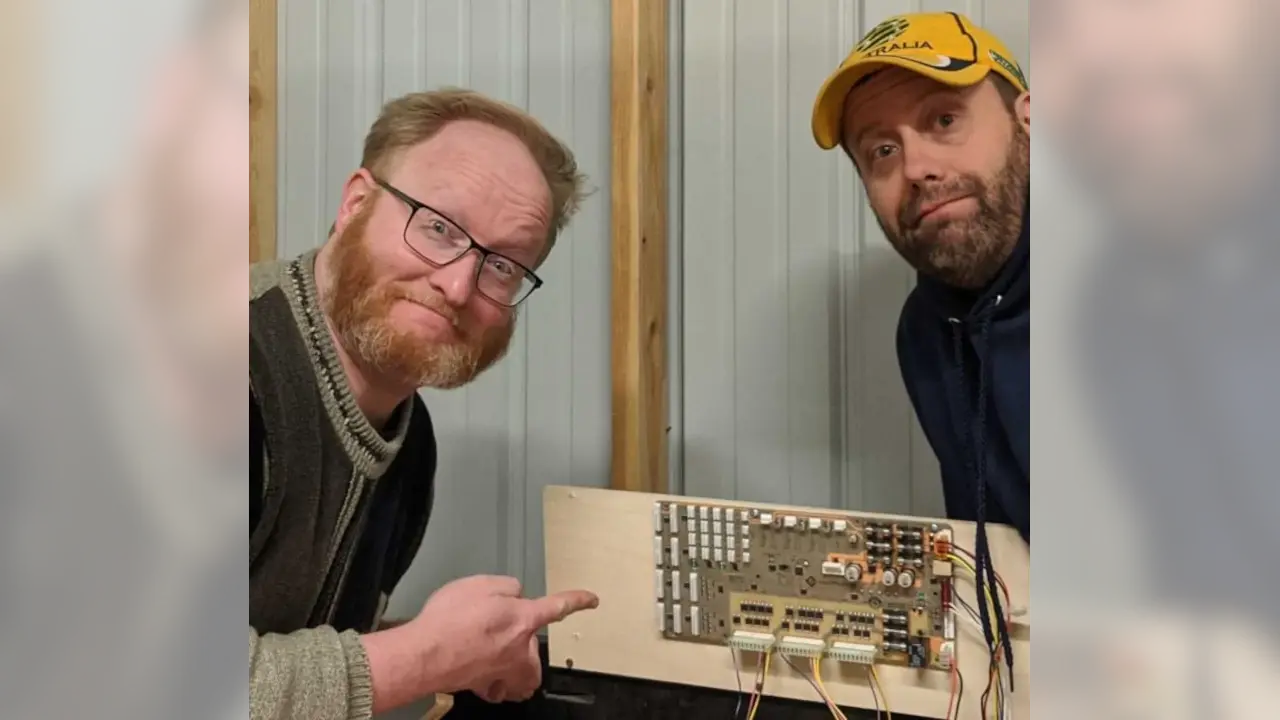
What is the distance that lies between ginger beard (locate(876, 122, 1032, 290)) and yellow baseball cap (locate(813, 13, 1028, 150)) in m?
0.09

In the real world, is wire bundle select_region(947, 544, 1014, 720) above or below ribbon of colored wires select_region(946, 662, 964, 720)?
above

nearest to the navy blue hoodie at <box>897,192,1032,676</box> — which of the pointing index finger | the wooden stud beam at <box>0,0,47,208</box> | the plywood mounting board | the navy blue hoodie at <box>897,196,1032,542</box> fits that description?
the navy blue hoodie at <box>897,196,1032,542</box>

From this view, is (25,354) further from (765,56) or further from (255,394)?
(765,56)

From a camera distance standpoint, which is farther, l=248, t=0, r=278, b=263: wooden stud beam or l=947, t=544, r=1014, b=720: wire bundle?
l=248, t=0, r=278, b=263: wooden stud beam

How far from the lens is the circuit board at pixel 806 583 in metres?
1.13

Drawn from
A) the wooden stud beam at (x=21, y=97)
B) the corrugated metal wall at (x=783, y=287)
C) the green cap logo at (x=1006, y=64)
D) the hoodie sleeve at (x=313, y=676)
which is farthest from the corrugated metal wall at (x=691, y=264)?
the wooden stud beam at (x=21, y=97)

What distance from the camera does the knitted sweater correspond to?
889mm

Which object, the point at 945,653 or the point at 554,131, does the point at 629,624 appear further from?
the point at 554,131

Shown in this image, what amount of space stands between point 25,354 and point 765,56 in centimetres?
139

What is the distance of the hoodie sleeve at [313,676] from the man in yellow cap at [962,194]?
705 mm

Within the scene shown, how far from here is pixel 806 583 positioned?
1187mm

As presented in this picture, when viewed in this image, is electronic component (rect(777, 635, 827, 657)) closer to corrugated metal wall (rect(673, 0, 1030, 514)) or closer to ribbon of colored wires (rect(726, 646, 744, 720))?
ribbon of colored wires (rect(726, 646, 744, 720))

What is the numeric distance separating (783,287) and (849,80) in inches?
17.0

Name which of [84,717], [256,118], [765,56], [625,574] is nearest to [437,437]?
[625,574]
